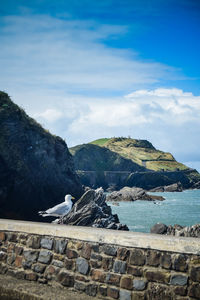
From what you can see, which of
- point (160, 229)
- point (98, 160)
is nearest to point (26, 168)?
point (160, 229)

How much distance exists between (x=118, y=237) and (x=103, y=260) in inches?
17.3

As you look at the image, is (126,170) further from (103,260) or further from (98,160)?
(103,260)

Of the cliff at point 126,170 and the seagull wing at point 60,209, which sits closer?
the seagull wing at point 60,209

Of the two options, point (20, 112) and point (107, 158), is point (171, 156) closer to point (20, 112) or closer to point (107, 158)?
point (107, 158)

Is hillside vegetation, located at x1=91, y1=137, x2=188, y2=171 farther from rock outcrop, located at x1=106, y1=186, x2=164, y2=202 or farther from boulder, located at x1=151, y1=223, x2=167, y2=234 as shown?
boulder, located at x1=151, y1=223, x2=167, y2=234

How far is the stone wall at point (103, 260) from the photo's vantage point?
14.1 feet

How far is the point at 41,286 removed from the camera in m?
5.45

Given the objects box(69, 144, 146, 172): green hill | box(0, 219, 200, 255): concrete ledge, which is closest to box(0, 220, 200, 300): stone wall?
box(0, 219, 200, 255): concrete ledge

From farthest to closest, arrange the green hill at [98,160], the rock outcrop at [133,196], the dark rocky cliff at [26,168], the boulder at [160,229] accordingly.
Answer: the green hill at [98,160] → the rock outcrop at [133,196] → the dark rocky cliff at [26,168] → the boulder at [160,229]

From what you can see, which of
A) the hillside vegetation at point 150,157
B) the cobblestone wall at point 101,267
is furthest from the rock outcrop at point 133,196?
the hillside vegetation at point 150,157

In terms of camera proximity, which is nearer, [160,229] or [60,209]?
[60,209]

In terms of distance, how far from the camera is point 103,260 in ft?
16.3

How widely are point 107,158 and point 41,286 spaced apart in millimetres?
150001

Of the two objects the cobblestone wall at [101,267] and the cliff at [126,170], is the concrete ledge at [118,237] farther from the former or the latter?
the cliff at [126,170]
